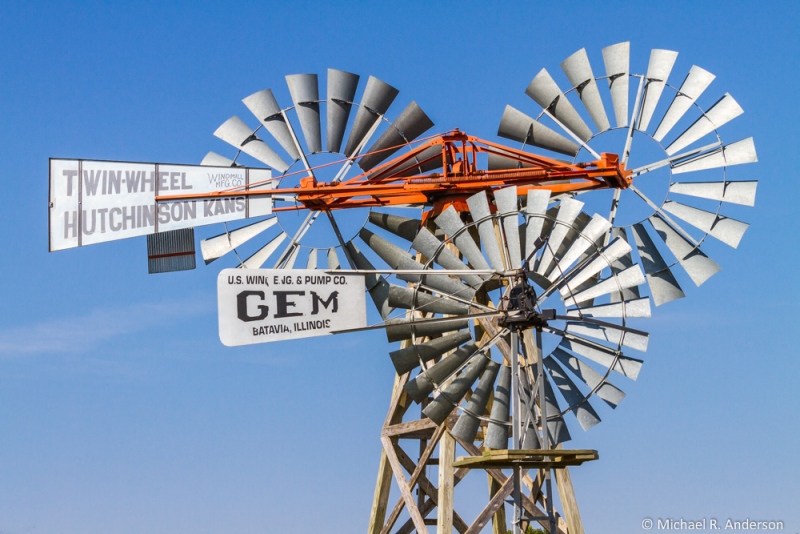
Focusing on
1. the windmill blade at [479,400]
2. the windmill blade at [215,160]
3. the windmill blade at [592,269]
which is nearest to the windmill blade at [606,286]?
the windmill blade at [592,269]

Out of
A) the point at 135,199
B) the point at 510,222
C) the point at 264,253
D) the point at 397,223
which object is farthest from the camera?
the point at 264,253

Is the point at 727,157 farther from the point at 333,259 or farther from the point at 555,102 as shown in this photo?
the point at 333,259

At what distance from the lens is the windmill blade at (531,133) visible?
1906 centimetres

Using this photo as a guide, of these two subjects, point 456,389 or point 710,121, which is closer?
point 456,389

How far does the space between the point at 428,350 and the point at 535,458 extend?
220 centimetres

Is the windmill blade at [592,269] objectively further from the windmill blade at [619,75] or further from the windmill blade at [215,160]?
the windmill blade at [215,160]

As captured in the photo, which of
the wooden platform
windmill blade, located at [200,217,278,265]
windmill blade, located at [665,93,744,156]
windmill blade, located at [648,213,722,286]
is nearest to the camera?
the wooden platform

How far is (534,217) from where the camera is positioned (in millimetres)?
16562

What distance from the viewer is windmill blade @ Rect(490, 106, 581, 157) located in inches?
750

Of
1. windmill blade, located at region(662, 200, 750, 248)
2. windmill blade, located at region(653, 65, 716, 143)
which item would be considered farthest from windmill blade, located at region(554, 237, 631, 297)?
windmill blade, located at region(653, 65, 716, 143)

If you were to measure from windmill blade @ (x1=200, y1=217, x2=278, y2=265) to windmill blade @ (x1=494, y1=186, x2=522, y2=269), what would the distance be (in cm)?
440

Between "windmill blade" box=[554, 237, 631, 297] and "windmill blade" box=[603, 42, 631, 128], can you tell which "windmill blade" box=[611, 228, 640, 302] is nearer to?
"windmill blade" box=[554, 237, 631, 297]

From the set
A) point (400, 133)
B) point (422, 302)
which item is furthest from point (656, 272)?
point (400, 133)

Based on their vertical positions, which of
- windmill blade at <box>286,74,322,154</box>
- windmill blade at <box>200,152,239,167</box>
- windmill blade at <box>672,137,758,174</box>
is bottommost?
windmill blade at <box>672,137,758,174</box>
